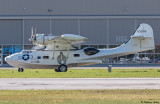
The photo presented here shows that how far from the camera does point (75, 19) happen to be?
59.3 metres

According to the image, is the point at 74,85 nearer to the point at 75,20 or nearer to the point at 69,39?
the point at 69,39

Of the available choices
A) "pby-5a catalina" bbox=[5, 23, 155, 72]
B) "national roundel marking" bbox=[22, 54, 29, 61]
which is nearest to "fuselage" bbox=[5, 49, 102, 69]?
"pby-5a catalina" bbox=[5, 23, 155, 72]

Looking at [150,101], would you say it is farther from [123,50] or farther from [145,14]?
[145,14]

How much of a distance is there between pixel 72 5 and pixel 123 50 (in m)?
22.7

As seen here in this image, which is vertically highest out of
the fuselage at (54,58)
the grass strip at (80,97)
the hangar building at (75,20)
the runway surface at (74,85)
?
the hangar building at (75,20)

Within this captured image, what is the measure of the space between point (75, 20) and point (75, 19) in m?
0.16

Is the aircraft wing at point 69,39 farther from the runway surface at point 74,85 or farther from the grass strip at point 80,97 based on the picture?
the grass strip at point 80,97

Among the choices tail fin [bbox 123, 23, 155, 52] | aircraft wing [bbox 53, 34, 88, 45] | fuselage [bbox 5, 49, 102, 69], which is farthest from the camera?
fuselage [bbox 5, 49, 102, 69]

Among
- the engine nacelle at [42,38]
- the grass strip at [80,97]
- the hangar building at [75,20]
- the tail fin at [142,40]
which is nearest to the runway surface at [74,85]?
the grass strip at [80,97]

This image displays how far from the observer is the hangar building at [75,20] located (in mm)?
59125

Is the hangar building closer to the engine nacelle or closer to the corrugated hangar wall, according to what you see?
the corrugated hangar wall

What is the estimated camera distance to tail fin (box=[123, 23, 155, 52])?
1506 inches

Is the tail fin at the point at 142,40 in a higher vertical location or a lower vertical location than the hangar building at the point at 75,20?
lower

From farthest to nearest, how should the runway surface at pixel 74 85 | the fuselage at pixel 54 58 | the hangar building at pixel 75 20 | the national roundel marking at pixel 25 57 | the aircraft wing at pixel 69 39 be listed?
the hangar building at pixel 75 20, the fuselage at pixel 54 58, the national roundel marking at pixel 25 57, the aircraft wing at pixel 69 39, the runway surface at pixel 74 85
